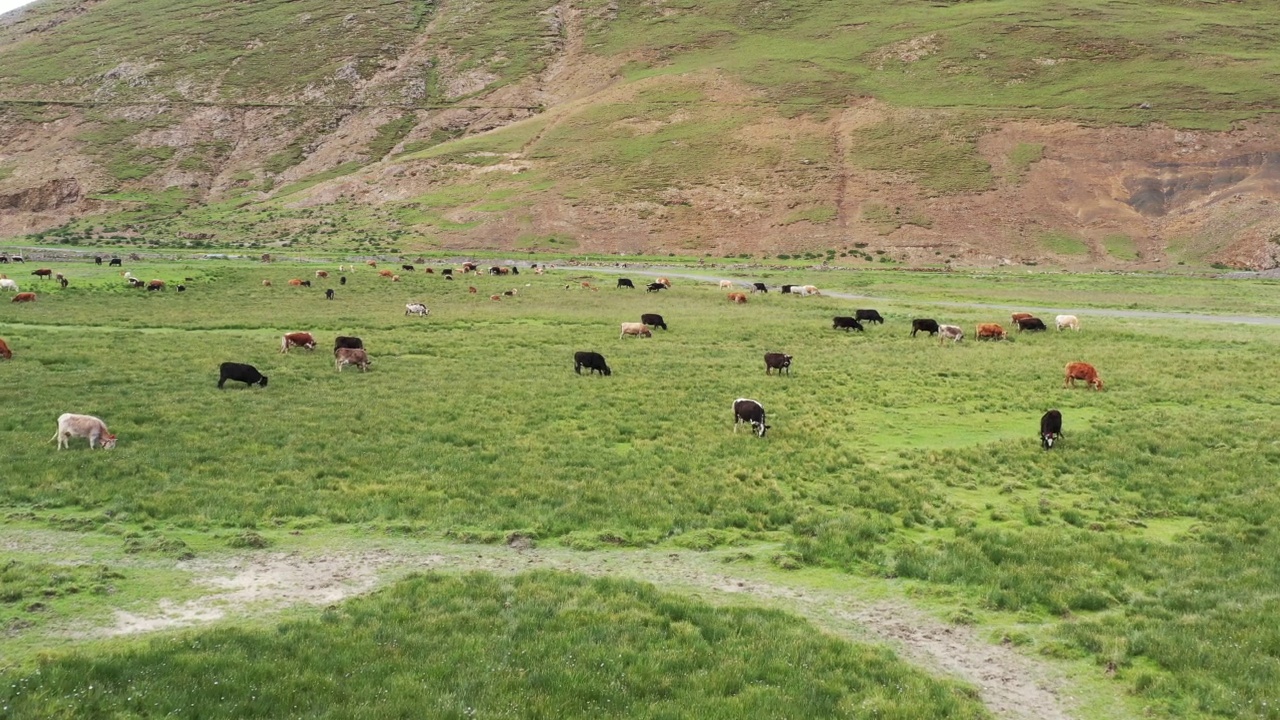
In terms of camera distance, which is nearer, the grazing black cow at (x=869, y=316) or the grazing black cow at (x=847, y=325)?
the grazing black cow at (x=847, y=325)

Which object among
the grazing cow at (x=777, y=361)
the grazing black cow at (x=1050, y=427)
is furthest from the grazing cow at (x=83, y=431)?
the grazing black cow at (x=1050, y=427)

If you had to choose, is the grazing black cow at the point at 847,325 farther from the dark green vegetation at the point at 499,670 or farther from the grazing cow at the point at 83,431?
the grazing cow at the point at 83,431

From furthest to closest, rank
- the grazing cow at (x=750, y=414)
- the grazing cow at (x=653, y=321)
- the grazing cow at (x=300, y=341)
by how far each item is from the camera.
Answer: the grazing cow at (x=653, y=321) < the grazing cow at (x=300, y=341) < the grazing cow at (x=750, y=414)

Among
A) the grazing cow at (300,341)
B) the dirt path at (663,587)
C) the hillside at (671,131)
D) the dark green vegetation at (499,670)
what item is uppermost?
the hillside at (671,131)

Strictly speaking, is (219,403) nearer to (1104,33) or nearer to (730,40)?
(730,40)

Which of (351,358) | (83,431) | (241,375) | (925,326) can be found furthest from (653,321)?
(83,431)

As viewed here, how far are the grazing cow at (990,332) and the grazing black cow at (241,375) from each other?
107 feet

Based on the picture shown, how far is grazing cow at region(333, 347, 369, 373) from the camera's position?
26.5m

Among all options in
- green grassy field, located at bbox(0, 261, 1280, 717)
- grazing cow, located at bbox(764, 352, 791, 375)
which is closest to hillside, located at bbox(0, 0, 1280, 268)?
green grassy field, located at bbox(0, 261, 1280, 717)

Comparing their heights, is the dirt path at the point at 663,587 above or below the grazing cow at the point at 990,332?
below

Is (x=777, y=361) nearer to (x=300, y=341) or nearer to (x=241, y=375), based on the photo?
(x=241, y=375)

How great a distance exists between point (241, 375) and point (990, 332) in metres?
33.6

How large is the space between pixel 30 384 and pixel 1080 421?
31.4m

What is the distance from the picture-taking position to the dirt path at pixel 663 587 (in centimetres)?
894
